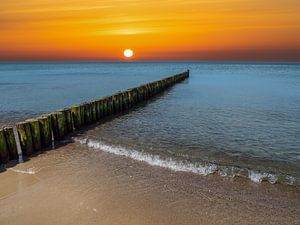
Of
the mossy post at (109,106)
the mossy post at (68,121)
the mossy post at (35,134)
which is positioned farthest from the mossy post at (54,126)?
the mossy post at (109,106)

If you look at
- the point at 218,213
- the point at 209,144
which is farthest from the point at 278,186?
the point at 209,144

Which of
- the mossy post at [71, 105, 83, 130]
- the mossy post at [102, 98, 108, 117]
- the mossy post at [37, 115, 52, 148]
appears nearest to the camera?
the mossy post at [37, 115, 52, 148]

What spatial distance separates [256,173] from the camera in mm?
9047

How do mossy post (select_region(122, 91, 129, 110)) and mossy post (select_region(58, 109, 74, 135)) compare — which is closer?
mossy post (select_region(58, 109, 74, 135))

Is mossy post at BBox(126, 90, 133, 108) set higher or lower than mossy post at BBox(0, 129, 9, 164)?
lower

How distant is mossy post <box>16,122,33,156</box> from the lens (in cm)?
1030

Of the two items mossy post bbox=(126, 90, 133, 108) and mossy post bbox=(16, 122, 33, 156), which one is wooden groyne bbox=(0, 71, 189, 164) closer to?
mossy post bbox=(16, 122, 33, 156)

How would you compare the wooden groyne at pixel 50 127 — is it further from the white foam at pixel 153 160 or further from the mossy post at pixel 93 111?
the white foam at pixel 153 160

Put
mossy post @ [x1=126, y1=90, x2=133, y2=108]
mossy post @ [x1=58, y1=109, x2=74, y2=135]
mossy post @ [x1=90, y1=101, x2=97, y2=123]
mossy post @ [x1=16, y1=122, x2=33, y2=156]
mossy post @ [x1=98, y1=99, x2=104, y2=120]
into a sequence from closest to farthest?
mossy post @ [x1=16, y1=122, x2=33, y2=156], mossy post @ [x1=58, y1=109, x2=74, y2=135], mossy post @ [x1=90, y1=101, x2=97, y2=123], mossy post @ [x1=98, y1=99, x2=104, y2=120], mossy post @ [x1=126, y1=90, x2=133, y2=108]

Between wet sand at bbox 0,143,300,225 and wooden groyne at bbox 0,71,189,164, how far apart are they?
0.88 meters

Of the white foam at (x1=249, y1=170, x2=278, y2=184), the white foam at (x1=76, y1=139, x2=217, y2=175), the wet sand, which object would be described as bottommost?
the white foam at (x1=249, y1=170, x2=278, y2=184)

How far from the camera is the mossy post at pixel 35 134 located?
1077 cm

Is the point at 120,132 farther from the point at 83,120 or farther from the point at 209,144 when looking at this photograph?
the point at 209,144

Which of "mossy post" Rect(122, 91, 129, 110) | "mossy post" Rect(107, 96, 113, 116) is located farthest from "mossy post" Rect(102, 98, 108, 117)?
"mossy post" Rect(122, 91, 129, 110)
